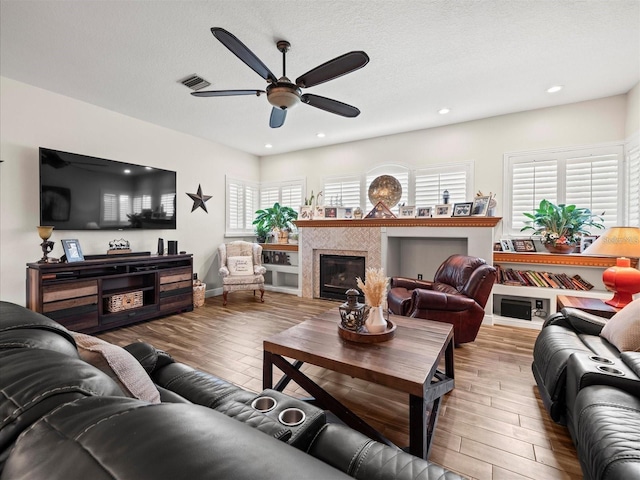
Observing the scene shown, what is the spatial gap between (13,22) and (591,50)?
4.83m

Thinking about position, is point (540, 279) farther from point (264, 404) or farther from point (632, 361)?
point (264, 404)

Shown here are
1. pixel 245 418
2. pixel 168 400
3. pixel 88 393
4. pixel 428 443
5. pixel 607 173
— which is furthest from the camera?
pixel 607 173

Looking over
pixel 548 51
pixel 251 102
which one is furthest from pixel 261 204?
pixel 548 51

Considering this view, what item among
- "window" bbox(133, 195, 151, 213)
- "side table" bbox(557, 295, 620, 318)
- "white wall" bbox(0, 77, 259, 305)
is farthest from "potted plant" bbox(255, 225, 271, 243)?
"side table" bbox(557, 295, 620, 318)

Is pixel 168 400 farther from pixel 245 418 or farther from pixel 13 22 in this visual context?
pixel 13 22

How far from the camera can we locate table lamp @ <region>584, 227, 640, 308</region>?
7.74 feet

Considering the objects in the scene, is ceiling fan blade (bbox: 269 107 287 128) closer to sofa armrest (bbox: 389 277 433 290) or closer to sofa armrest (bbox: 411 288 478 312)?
sofa armrest (bbox: 411 288 478 312)

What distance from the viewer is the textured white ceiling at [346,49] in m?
2.20

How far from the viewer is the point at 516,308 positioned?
380 cm

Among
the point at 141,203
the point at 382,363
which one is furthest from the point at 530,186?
the point at 141,203

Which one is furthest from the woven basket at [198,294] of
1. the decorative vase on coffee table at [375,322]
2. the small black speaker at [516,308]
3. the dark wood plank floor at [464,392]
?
the small black speaker at [516,308]

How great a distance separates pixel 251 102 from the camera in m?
3.72

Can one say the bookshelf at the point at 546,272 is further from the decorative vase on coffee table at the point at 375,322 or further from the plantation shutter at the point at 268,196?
the plantation shutter at the point at 268,196

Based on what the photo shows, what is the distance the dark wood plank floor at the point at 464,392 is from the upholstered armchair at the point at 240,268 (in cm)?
Answer: 76
